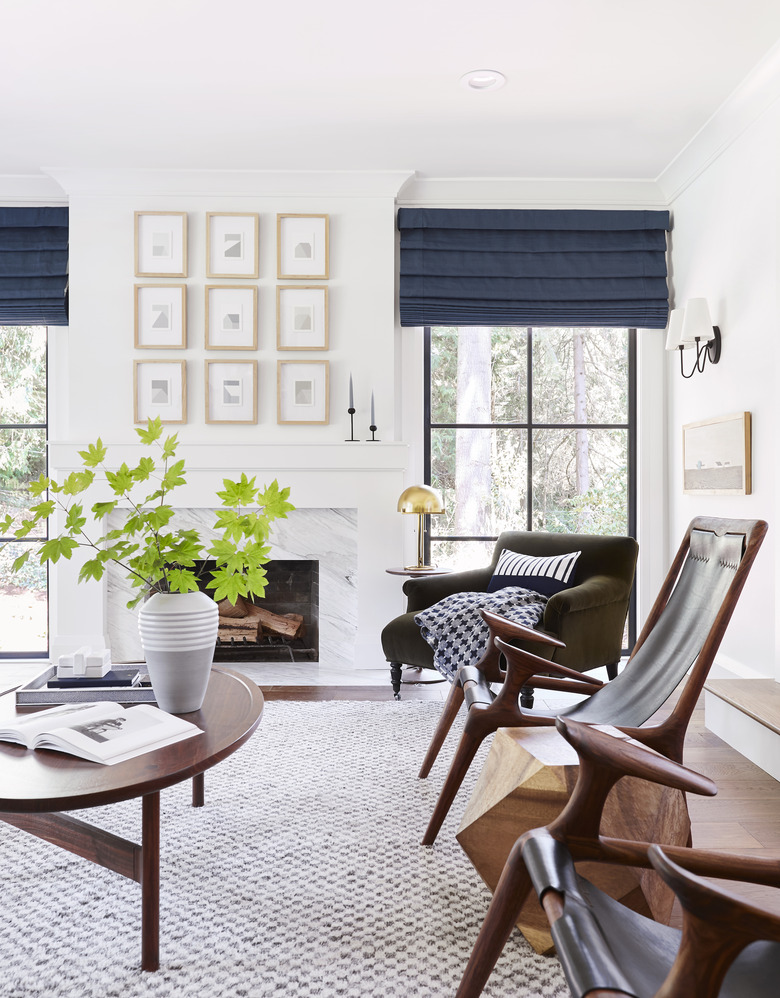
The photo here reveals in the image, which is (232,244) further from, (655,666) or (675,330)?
(655,666)

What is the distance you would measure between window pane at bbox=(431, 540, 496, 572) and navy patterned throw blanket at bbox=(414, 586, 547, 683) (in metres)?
1.12

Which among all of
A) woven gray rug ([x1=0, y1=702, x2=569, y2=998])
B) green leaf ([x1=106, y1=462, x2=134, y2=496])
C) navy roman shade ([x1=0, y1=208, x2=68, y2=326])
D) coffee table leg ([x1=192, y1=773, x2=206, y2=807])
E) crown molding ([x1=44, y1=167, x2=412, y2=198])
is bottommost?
woven gray rug ([x1=0, y1=702, x2=569, y2=998])

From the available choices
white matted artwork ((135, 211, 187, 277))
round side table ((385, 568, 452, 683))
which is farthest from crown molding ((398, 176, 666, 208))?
round side table ((385, 568, 452, 683))

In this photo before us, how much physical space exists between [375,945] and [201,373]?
3123 mm

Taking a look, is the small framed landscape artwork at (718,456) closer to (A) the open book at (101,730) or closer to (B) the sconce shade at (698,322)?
(B) the sconce shade at (698,322)

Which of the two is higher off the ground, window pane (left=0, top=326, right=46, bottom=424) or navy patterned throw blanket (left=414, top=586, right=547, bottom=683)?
window pane (left=0, top=326, right=46, bottom=424)

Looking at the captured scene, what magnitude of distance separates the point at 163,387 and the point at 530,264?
6.99 feet

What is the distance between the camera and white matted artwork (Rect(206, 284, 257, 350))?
4.00 m

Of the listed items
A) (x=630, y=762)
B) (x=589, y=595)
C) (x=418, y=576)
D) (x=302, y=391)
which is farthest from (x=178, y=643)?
(x=302, y=391)

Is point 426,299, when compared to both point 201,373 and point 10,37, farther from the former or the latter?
point 10,37

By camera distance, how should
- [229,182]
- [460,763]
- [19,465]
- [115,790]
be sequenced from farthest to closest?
[19,465], [229,182], [460,763], [115,790]

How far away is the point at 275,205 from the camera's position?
13.1 ft

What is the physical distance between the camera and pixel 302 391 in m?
4.00

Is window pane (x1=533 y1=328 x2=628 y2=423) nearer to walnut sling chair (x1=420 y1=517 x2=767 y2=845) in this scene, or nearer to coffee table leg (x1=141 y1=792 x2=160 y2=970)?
walnut sling chair (x1=420 y1=517 x2=767 y2=845)
